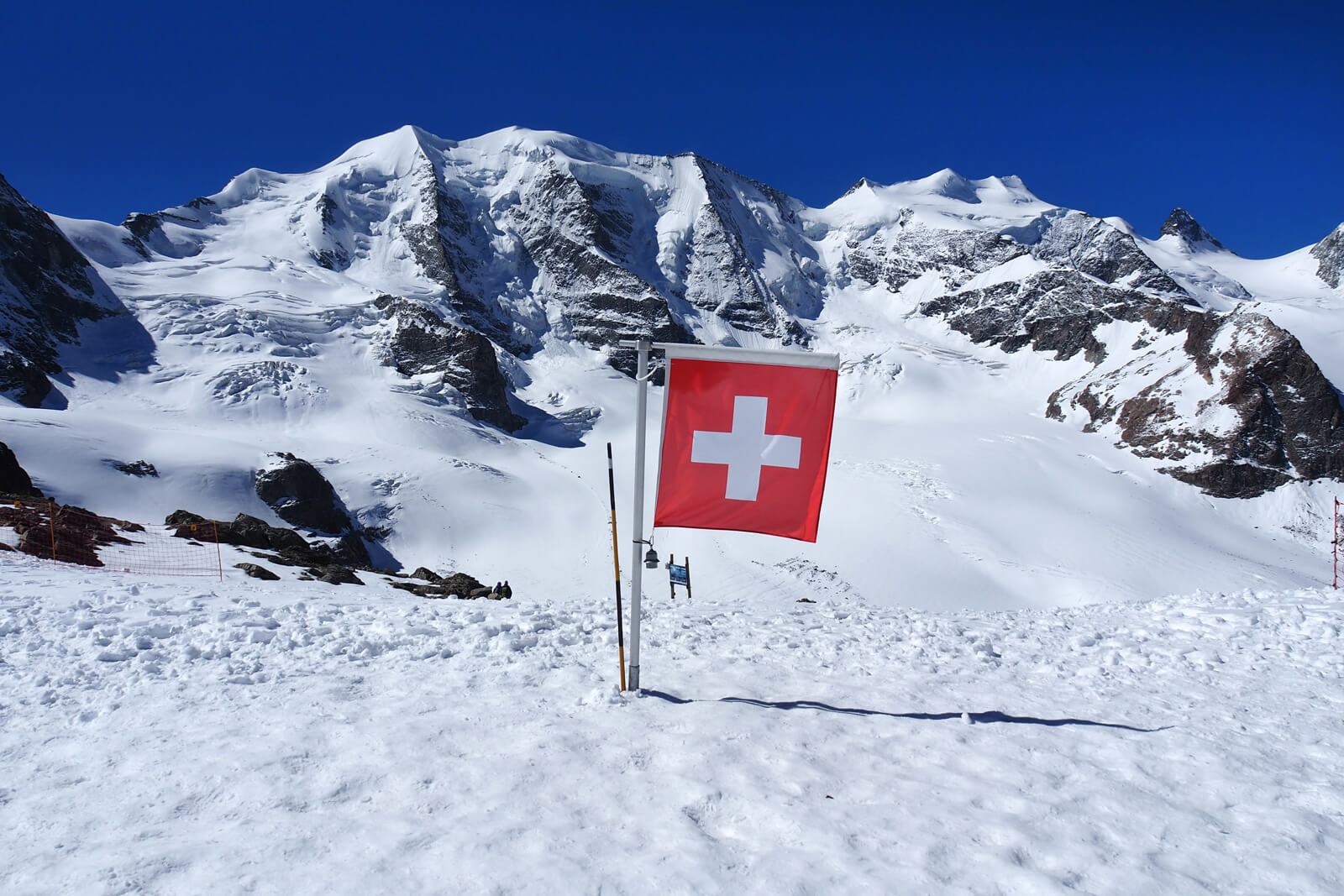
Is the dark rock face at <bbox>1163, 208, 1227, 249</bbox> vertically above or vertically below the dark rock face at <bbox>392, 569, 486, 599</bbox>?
above

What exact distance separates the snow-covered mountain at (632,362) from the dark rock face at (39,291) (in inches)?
21.5

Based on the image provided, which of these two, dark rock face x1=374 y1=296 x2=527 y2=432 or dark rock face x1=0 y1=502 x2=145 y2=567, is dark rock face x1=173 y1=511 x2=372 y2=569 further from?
dark rock face x1=374 y1=296 x2=527 y2=432

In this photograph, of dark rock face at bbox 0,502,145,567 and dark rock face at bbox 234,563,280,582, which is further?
dark rock face at bbox 234,563,280,582

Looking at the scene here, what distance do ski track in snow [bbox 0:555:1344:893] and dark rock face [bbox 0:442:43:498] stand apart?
22.3 m

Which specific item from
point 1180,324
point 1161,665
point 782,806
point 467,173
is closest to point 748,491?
point 782,806

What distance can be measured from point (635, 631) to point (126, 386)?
7943 centimetres

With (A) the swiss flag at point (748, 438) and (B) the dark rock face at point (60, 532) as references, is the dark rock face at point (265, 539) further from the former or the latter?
(A) the swiss flag at point (748, 438)

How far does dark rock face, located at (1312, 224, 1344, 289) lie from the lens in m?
146

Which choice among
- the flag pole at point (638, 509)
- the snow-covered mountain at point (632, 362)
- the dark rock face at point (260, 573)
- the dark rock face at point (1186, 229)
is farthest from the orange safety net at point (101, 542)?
the dark rock face at point (1186, 229)

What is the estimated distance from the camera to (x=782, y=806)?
4.61 m

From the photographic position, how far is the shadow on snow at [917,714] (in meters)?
6.35

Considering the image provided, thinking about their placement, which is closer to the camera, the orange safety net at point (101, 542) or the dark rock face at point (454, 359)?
the orange safety net at point (101, 542)

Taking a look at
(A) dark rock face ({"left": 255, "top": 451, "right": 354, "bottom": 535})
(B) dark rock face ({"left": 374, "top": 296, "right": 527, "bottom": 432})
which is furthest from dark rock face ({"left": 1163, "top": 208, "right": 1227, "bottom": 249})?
(A) dark rock face ({"left": 255, "top": 451, "right": 354, "bottom": 535})

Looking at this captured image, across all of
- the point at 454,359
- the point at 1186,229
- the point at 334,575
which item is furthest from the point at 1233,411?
the point at 1186,229
